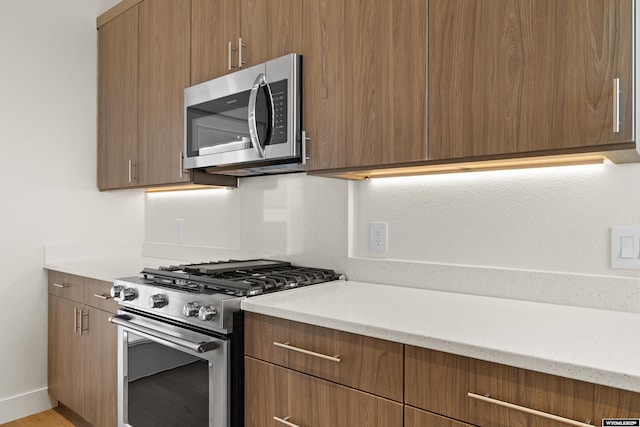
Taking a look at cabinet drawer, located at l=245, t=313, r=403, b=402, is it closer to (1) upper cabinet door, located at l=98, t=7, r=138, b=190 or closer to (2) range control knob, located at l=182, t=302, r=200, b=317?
(2) range control knob, located at l=182, t=302, r=200, b=317

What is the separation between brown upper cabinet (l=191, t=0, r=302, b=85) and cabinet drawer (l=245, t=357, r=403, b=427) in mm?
1229

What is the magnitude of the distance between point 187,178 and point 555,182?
168 centimetres

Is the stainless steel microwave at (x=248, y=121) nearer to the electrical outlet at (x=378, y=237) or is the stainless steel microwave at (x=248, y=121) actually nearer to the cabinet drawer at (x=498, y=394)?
the electrical outlet at (x=378, y=237)

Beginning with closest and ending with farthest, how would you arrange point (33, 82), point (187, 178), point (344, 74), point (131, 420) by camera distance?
point (344, 74) → point (131, 420) → point (187, 178) → point (33, 82)

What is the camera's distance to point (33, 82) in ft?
8.76

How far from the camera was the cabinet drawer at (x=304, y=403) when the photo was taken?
3.69 feet

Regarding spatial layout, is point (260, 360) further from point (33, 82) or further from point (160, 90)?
point (33, 82)

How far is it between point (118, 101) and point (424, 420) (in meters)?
2.59

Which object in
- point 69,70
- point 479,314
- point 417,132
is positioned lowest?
point 479,314

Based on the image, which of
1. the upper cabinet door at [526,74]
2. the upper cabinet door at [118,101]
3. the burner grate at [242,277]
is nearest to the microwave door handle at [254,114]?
the burner grate at [242,277]

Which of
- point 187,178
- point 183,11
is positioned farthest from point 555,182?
point 183,11

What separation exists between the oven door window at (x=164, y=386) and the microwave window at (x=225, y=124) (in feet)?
2.97

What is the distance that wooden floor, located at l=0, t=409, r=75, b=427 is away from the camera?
8.18 feet

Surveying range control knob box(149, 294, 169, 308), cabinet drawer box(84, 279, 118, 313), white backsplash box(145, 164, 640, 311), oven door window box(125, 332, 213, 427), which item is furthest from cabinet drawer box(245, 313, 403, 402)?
cabinet drawer box(84, 279, 118, 313)
